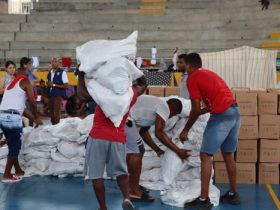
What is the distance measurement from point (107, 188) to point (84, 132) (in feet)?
3.59

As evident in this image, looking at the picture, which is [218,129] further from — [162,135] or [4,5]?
[4,5]

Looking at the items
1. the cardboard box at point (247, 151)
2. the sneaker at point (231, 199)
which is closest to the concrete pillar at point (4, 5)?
the cardboard box at point (247, 151)

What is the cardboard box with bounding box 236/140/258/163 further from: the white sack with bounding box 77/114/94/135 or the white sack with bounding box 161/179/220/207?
the white sack with bounding box 77/114/94/135

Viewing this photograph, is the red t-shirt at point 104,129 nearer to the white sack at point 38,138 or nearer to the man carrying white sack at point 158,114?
the man carrying white sack at point 158,114

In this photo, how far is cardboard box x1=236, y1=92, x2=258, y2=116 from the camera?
7574mm

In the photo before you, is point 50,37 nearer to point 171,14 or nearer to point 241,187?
point 171,14

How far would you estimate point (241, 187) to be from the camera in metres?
7.32

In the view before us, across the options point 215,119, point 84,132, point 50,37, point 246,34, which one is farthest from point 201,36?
point 215,119

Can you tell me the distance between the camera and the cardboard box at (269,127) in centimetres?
753

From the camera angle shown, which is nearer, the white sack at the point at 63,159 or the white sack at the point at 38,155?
the white sack at the point at 63,159

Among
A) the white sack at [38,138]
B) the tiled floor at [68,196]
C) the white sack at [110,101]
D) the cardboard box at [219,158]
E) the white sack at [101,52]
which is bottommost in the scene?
the tiled floor at [68,196]

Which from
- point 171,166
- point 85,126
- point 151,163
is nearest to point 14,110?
point 85,126

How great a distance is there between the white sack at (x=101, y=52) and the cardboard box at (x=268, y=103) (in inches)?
104

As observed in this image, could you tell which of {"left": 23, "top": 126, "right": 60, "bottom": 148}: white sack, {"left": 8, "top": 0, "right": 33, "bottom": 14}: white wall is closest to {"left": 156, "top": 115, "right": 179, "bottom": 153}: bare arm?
{"left": 23, "top": 126, "right": 60, "bottom": 148}: white sack
